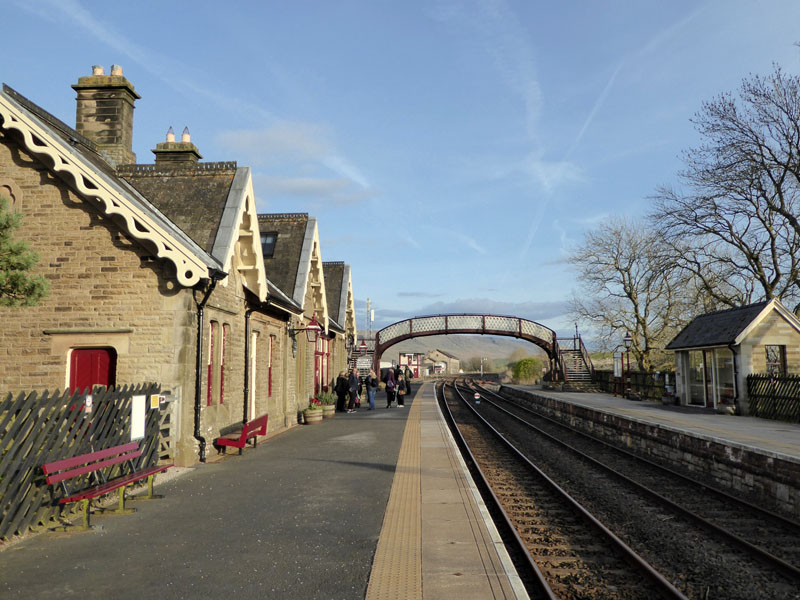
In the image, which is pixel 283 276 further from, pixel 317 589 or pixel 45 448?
pixel 317 589

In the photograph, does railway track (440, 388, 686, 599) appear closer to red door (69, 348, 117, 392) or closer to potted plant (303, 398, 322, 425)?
red door (69, 348, 117, 392)

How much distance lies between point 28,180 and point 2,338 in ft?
10.1

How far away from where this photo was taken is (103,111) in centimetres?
1549

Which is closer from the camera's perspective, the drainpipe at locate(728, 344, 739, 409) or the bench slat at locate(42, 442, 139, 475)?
the bench slat at locate(42, 442, 139, 475)

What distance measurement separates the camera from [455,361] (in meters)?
170

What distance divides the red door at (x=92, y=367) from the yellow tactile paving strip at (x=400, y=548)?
585 centimetres

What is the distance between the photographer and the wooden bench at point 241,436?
11992 mm

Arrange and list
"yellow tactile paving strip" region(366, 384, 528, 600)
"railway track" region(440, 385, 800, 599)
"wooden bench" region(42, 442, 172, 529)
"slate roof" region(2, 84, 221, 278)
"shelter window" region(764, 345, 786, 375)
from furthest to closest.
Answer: "shelter window" region(764, 345, 786, 375) → "slate roof" region(2, 84, 221, 278) → "wooden bench" region(42, 442, 172, 529) → "railway track" region(440, 385, 800, 599) → "yellow tactile paving strip" region(366, 384, 528, 600)

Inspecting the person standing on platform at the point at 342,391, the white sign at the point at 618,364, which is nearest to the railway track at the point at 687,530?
the person standing on platform at the point at 342,391

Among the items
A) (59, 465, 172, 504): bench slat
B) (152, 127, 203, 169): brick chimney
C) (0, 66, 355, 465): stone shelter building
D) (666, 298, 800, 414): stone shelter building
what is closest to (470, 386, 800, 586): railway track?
(59, 465, 172, 504): bench slat

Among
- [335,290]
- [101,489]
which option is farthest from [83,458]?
[335,290]

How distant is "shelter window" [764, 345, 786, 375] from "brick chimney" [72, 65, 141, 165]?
21.8 metres

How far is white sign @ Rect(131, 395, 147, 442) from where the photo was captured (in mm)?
8375

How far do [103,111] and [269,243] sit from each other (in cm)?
817
